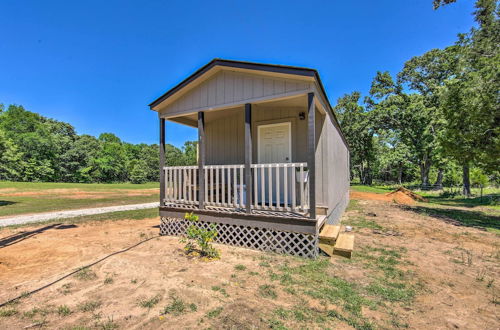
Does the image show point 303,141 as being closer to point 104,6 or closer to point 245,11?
point 245,11

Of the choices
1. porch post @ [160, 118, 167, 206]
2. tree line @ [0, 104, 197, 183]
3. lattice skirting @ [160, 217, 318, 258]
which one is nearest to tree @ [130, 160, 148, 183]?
tree line @ [0, 104, 197, 183]

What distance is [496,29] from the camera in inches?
345

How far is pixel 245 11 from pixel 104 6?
8344 mm

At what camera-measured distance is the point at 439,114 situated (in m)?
17.9

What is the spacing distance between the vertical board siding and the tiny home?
0.02 m

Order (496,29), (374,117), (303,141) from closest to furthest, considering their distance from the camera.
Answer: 1. (303,141)
2. (496,29)
3. (374,117)

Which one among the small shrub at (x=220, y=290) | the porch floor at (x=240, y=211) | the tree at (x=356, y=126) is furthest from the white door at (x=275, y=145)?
the tree at (x=356, y=126)

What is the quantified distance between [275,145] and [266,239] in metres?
2.61

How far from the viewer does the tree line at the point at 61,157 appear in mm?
30906

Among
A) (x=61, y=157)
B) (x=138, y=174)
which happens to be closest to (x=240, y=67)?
(x=61, y=157)

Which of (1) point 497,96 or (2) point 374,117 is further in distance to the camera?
(2) point 374,117

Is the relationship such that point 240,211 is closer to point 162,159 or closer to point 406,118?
point 162,159

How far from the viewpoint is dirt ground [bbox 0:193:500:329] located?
2279 mm

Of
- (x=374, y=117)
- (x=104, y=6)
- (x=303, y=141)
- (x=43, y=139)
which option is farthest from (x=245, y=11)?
(x=43, y=139)
